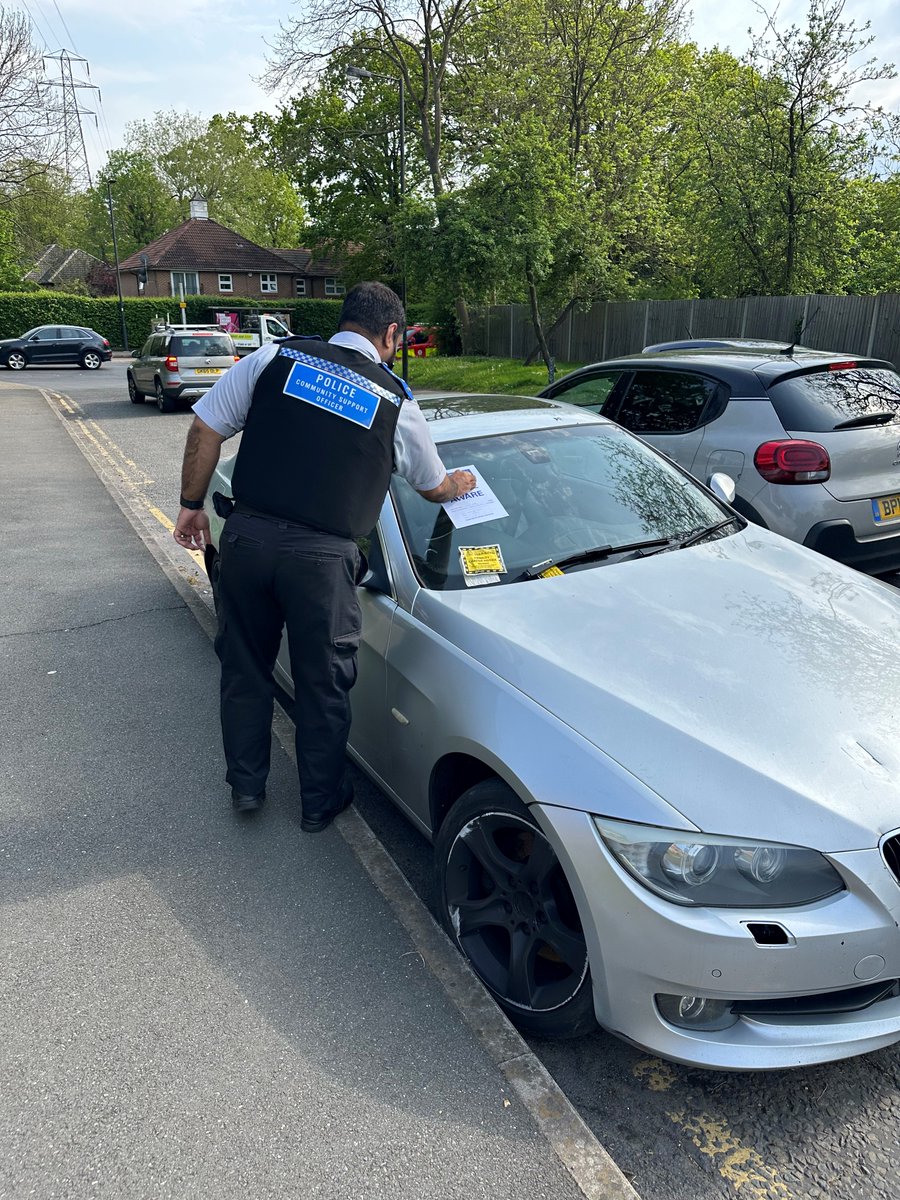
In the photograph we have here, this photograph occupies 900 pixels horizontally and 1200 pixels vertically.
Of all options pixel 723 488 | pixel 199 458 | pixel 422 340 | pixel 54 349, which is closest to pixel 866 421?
pixel 723 488

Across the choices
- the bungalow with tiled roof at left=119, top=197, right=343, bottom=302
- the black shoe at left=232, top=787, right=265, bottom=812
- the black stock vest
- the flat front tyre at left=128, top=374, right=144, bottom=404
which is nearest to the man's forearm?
the black stock vest

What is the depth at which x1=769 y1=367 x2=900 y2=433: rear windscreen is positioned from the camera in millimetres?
5160

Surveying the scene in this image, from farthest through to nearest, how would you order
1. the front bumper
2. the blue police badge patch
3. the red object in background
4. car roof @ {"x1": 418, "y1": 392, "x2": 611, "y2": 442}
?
the red object in background → car roof @ {"x1": 418, "y1": 392, "x2": 611, "y2": 442} → the blue police badge patch → the front bumper

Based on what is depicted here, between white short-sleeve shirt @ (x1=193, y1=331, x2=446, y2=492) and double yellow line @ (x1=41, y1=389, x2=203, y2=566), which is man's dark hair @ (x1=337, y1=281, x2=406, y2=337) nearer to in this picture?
white short-sleeve shirt @ (x1=193, y1=331, x2=446, y2=492)

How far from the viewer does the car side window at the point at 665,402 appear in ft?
18.6

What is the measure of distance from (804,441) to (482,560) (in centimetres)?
289

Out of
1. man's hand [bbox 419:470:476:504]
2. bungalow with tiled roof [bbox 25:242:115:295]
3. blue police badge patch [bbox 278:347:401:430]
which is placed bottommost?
man's hand [bbox 419:470:476:504]

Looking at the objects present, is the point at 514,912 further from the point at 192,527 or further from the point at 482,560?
the point at 192,527

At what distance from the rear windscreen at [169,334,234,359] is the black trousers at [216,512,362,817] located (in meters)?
16.7

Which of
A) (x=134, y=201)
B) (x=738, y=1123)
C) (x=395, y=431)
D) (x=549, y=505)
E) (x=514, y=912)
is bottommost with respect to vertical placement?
(x=738, y=1123)

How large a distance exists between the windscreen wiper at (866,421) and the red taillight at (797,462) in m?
0.23

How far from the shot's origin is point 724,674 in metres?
2.47

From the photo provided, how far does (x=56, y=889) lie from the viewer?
119 inches

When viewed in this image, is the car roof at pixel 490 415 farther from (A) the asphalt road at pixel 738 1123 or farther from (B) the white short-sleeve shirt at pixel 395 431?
(A) the asphalt road at pixel 738 1123
